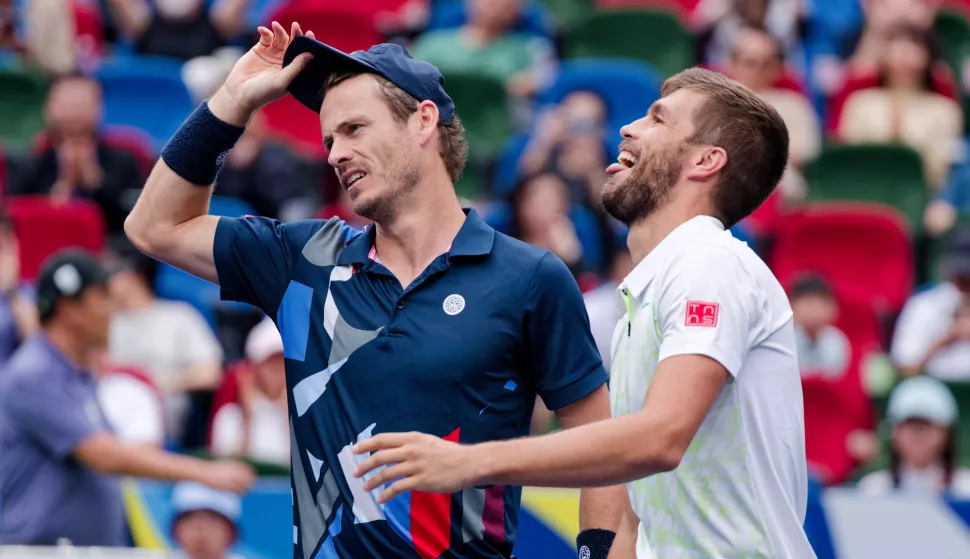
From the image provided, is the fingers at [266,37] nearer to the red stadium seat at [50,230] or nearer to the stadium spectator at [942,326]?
the stadium spectator at [942,326]

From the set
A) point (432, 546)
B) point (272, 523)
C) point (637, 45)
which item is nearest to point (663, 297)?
point (432, 546)

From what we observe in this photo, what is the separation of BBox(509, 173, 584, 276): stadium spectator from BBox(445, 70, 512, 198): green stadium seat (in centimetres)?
193

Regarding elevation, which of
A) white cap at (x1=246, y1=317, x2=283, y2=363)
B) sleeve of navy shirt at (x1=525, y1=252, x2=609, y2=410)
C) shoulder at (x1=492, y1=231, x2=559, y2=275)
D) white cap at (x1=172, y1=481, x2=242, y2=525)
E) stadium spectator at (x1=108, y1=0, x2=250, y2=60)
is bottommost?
sleeve of navy shirt at (x1=525, y1=252, x2=609, y2=410)

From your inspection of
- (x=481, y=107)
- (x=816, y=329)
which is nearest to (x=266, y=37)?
(x=816, y=329)

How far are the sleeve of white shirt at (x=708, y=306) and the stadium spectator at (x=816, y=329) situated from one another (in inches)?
216

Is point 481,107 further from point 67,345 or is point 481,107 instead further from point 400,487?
point 400,487

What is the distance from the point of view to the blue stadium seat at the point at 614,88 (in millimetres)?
10742

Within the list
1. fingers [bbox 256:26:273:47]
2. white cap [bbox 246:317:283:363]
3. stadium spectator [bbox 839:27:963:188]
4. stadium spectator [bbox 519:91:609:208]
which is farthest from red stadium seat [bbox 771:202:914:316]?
fingers [bbox 256:26:273:47]

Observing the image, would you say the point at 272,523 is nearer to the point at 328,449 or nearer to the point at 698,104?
the point at 328,449

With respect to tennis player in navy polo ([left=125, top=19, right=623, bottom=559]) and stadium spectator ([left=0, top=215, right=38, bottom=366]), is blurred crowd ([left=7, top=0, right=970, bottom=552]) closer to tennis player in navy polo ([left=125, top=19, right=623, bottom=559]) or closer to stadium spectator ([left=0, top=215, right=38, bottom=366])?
stadium spectator ([left=0, top=215, right=38, bottom=366])

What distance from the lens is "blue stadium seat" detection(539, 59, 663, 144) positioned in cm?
1074

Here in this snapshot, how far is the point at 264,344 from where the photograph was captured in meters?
8.02

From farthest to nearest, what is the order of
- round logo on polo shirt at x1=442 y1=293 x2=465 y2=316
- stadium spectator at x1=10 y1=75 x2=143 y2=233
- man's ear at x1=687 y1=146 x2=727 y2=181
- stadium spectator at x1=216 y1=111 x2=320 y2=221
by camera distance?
stadium spectator at x1=216 y1=111 x2=320 y2=221 → stadium spectator at x1=10 y1=75 x2=143 y2=233 → round logo on polo shirt at x1=442 y1=293 x2=465 y2=316 → man's ear at x1=687 y1=146 x2=727 y2=181

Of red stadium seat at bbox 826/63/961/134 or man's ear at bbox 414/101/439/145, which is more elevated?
red stadium seat at bbox 826/63/961/134
